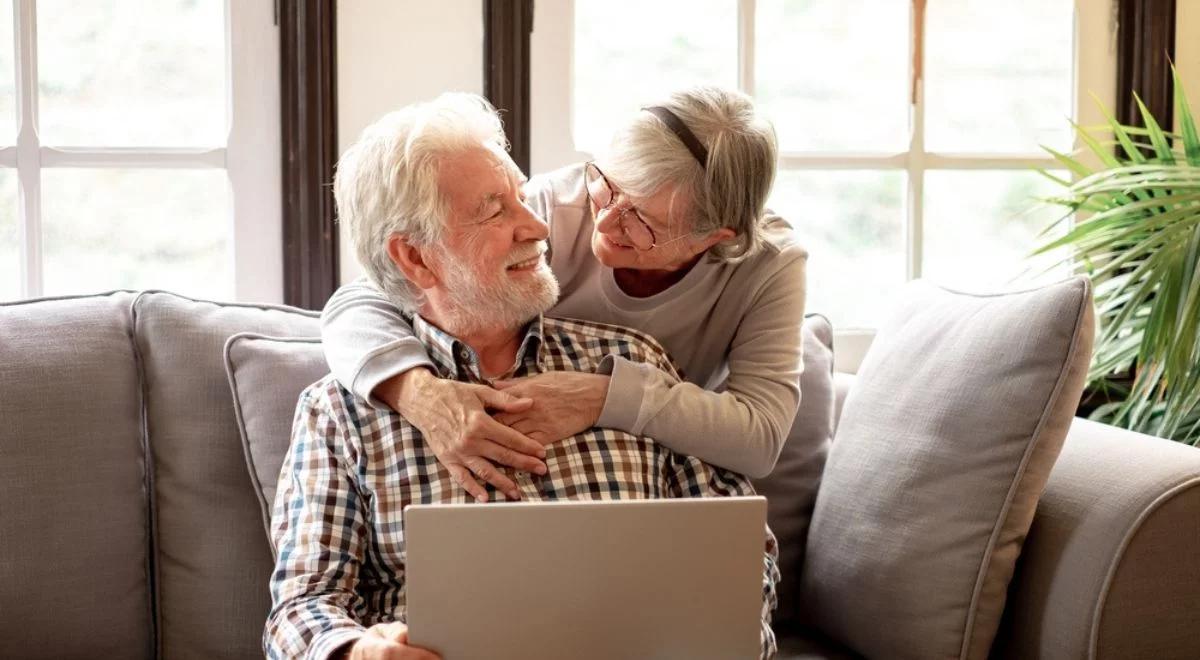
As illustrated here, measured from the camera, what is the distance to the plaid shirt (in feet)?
5.41

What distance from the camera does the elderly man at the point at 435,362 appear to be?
5.55 feet

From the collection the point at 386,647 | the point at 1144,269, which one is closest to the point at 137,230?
the point at 386,647

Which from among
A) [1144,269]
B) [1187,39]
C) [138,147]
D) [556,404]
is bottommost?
[556,404]

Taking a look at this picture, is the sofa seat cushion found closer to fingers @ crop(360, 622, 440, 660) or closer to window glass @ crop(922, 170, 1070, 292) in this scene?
fingers @ crop(360, 622, 440, 660)

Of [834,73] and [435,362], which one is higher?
[834,73]

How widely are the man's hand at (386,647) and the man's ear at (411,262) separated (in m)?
0.50

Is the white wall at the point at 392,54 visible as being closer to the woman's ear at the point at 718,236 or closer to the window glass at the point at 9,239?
the window glass at the point at 9,239

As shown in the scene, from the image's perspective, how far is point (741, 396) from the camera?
73.7 inches

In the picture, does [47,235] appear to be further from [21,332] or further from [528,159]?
[528,159]

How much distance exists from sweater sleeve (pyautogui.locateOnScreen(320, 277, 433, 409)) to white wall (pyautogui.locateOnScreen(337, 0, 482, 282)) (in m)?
0.68

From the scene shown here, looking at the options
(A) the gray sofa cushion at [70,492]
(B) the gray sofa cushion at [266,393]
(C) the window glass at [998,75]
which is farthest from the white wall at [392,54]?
(C) the window glass at [998,75]

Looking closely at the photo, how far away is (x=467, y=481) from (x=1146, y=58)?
198cm

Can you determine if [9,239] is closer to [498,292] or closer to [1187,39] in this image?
[498,292]

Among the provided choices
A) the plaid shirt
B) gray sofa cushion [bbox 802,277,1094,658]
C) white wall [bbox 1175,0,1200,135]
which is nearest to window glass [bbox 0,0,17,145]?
the plaid shirt
